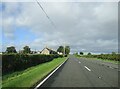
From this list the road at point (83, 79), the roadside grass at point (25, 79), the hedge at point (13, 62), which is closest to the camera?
the roadside grass at point (25, 79)

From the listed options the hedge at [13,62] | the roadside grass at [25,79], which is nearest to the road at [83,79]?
the roadside grass at [25,79]

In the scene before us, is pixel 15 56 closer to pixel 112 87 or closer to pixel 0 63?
pixel 0 63

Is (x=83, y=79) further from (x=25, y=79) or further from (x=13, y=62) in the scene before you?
(x=13, y=62)

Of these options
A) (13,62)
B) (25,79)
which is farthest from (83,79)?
(13,62)

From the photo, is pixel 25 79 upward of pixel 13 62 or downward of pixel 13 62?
downward

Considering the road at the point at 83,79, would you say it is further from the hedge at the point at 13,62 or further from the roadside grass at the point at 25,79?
the hedge at the point at 13,62

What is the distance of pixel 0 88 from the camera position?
10.5 metres

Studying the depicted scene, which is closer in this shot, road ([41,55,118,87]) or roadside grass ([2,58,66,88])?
roadside grass ([2,58,66,88])

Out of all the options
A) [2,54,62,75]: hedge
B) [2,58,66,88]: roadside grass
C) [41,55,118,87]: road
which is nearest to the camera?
[2,58,66,88]: roadside grass

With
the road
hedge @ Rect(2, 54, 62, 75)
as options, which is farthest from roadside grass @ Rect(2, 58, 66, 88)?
hedge @ Rect(2, 54, 62, 75)

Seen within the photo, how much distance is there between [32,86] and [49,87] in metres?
0.81

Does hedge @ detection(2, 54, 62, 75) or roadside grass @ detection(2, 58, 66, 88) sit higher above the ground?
hedge @ detection(2, 54, 62, 75)

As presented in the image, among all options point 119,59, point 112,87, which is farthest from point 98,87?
point 119,59

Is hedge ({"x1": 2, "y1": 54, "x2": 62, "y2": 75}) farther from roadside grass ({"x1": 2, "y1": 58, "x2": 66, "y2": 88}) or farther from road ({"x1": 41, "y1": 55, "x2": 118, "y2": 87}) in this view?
road ({"x1": 41, "y1": 55, "x2": 118, "y2": 87})
